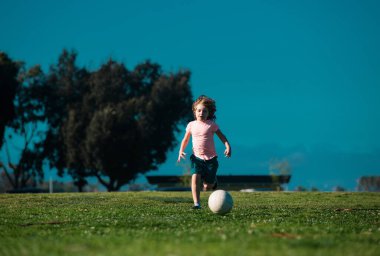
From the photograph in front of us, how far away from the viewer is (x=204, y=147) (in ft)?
48.7

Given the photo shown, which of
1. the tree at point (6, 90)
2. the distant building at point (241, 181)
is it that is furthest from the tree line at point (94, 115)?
the distant building at point (241, 181)

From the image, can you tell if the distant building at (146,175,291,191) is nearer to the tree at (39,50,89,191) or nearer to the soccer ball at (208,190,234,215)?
the tree at (39,50,89,191)

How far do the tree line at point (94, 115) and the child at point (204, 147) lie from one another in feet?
146

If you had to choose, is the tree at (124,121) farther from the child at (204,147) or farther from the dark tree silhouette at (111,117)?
the child at (204,147)

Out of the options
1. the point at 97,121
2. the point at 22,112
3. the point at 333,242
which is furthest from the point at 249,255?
the point at 22,112

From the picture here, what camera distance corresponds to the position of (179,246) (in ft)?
23.6

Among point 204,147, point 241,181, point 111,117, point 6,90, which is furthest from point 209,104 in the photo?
point 241,181

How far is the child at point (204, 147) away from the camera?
48.2ft

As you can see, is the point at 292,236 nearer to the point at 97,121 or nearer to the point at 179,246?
the point at 179,246

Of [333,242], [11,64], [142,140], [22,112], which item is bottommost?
[333,242]

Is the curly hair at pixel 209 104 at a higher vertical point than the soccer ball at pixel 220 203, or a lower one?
higher

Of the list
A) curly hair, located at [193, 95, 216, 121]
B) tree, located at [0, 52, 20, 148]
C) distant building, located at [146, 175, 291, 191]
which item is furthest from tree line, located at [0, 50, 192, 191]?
curly hair, located at [193, 95, 216, 121]

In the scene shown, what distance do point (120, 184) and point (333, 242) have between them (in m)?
58.4

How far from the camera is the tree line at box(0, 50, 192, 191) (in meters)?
59.9
